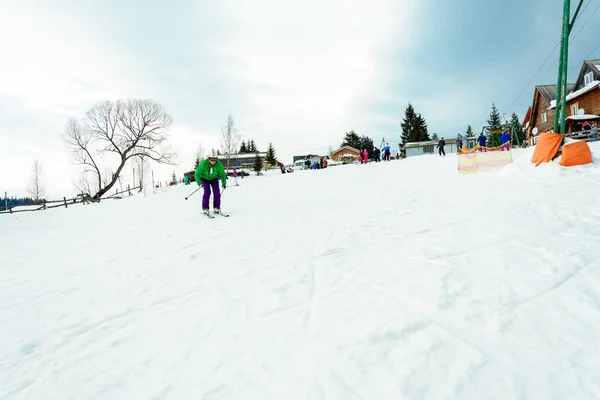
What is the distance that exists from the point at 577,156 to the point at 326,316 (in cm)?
1043

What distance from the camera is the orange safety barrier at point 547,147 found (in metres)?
8.50

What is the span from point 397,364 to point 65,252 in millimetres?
6252

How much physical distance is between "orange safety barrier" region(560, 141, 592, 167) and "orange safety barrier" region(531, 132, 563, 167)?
304mm

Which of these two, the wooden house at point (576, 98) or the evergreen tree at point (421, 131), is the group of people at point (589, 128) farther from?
the evergreen tree at point (421, 131)

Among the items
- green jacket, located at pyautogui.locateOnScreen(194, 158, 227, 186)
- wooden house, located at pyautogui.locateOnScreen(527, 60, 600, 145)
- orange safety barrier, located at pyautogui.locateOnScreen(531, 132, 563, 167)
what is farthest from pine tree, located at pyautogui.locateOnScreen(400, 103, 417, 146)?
green jacket, located at pyautogui.locateOnScreen(194, 158, 227, 186)

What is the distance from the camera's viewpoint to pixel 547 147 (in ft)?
28.6

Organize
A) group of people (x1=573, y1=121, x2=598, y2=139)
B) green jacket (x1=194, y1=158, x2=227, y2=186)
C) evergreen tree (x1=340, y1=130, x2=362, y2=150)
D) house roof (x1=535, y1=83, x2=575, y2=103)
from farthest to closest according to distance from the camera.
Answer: evergreen tree (x1=340, y1=130, x2=362, y2=150) < house roof (x1=535, y1=83, x2=575, y2=103) < group of people (x1=573, y1=121, x2=598, y2=139) < green jacket (x1=194, y1=158, x2=227, y2=186)

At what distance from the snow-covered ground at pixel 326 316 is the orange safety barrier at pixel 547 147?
5.03m

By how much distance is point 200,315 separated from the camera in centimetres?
265

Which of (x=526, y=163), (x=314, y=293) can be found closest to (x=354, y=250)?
(x=314, y=293)

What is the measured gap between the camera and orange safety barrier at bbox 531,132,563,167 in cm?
850

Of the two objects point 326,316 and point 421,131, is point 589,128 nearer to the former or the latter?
point 326,316

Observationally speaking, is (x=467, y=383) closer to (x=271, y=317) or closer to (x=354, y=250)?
(x=271, y=317)

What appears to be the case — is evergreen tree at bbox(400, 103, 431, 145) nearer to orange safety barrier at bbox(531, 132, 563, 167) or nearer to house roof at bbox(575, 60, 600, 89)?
house roof at bbox(575, 60, 600, 89)
